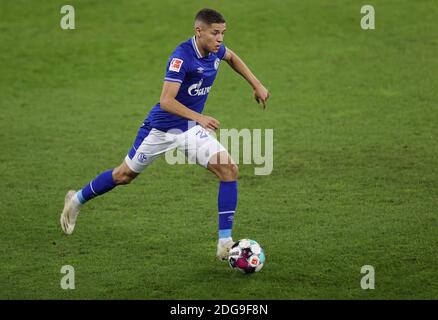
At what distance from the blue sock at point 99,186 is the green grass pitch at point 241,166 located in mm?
422

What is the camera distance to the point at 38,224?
30.0 ft

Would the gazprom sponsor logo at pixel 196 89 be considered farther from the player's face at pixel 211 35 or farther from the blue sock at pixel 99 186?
the blue sock at pixel 99 186

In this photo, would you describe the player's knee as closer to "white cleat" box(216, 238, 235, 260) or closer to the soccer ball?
"white cleat" box(216, 238, 235, 260)

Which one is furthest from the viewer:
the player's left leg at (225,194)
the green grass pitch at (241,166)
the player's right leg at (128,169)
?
the player's right leg at (128,169)

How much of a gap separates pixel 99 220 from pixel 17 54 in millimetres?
8223

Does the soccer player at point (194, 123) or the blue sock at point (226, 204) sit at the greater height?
the soccer player at point (194, 123)

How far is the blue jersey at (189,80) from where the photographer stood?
312 inches

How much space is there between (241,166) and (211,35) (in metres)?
3.63

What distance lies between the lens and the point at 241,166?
11.3 metres

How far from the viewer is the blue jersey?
7.92m

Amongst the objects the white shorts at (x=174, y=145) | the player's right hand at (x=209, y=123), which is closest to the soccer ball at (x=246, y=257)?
the white shorts at (x=174, y=145)

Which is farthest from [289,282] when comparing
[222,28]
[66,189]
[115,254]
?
[66,189]

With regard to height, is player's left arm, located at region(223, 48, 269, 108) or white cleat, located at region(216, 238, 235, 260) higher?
player's left arm, located at region(223, 48, 269, 108)

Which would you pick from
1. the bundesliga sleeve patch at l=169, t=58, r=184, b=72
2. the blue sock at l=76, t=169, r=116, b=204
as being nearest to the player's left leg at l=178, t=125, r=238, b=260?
the bundesliga sleeve patch at l=169, t=58, r=184, b=72
